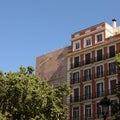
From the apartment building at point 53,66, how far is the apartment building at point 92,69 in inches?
72.9

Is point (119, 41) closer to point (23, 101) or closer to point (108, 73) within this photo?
point (108, 73)

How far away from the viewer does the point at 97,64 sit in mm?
46531

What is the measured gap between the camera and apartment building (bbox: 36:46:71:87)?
52.2 m

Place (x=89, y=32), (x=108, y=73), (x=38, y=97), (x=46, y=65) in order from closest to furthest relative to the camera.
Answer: (x=38, y=97), (x=108, y=73), (x=89, y=32), (x=46, y=65)

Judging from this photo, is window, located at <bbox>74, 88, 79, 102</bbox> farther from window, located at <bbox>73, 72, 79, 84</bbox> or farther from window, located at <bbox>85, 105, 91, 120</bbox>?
window, located at <bbox>85, 105, 91, 120</bbox>

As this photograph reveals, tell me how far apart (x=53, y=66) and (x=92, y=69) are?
31.6ft

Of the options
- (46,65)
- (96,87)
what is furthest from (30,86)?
(46,65)

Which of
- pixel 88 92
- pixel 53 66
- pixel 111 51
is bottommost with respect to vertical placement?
pixel 88 92

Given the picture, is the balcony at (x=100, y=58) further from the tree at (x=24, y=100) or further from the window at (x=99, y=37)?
the tree at (x=24, y=100)

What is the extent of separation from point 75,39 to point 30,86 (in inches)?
764

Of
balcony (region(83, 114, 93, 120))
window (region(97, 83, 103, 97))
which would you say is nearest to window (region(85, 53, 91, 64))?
window (region(97, 83, 103, 97))

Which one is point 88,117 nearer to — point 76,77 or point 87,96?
point 87,96

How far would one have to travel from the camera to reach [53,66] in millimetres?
54781

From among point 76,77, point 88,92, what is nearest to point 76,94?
point 88,92
